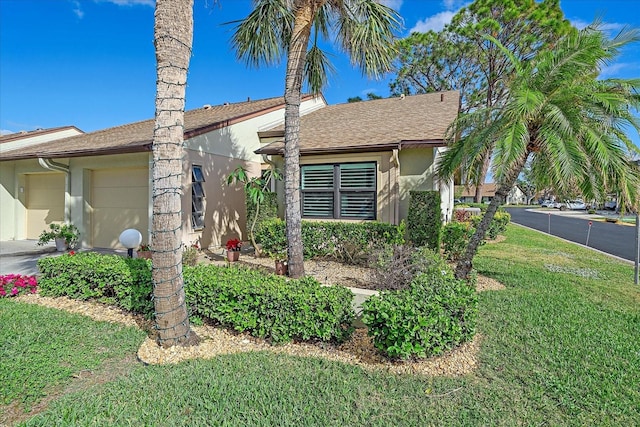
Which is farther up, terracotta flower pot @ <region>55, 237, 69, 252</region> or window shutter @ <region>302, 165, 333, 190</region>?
window shutter @ <region>302, 165, 333, 190</region>

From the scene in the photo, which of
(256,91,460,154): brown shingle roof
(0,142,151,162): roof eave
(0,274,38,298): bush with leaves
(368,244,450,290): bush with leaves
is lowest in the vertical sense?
(0,274,38,298): bush with leaves

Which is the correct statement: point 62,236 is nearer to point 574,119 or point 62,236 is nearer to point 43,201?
point 43,201

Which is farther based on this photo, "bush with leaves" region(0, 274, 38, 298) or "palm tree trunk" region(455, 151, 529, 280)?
"palm tree trunk" region(455, 151, 529, 280)

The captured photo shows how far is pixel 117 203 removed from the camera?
10789 millimetres

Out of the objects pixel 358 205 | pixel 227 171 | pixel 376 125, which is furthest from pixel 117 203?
pixel 376 125

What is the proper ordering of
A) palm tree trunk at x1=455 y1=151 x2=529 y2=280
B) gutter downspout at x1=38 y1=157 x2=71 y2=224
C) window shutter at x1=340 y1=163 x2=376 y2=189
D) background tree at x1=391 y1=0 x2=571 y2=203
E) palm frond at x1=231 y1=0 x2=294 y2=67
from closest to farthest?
1. palm tree trunk at x1=455 y1=151 x2=529 y2=280
2. palm frond at x1=231 y1=0 x2=294 y2=67
3. window shutter at x1=340 y1=163 x2=376 y2=189
4. gutter downspout at x1=38 y1=157 x2=71 y2=224
5. background tree at x1=391 y1=0 x2=571 y2=203

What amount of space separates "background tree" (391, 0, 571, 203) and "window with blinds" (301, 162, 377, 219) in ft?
26.9

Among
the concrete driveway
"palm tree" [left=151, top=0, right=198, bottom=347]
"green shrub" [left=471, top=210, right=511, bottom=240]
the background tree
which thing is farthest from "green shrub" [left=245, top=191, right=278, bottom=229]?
the background tree

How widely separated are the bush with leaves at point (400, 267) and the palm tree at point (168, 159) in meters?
3.33

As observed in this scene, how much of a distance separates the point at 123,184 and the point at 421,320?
10857 millimetres

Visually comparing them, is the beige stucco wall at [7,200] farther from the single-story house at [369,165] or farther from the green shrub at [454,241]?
the green shrub at [454,241]

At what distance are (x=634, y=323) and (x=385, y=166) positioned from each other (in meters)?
6.07

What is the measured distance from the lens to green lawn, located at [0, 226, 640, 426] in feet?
9.30

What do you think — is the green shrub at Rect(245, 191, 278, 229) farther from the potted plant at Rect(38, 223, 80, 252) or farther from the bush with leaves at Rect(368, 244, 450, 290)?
the potted plant at Rect(38, 223, 80, 252)
